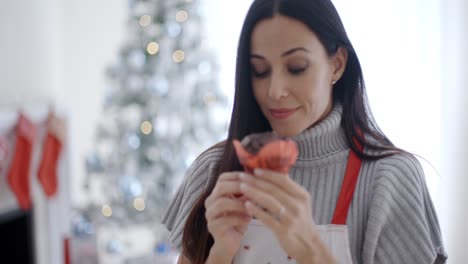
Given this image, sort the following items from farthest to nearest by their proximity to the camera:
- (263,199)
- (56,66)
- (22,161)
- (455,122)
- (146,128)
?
(56,66) < (146,128) < (22,161) < (455,122) < (263,199)

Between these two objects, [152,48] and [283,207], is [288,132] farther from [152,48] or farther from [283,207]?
[152,48]

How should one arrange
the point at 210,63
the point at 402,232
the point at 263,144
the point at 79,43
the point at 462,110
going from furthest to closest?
1. the point at 79,43
2. the point at 210,63
3. the point at 462,110
4. the point at 402,232
5. the point at 263,144

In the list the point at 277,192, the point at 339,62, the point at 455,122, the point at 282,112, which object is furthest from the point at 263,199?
the point at 455,122

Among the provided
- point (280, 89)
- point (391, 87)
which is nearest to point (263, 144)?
point (280, 89)

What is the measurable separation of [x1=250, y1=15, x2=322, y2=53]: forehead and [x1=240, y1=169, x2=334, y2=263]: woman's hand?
19 centimetres

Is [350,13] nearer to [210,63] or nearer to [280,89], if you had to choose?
[210,63]

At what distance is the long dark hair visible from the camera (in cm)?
83

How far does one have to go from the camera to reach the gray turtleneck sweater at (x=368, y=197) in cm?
83

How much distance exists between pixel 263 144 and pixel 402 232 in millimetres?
276

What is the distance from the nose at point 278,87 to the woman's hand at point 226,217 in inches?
5.3

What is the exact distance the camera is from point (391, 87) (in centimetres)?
253

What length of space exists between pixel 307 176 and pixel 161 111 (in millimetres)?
1926

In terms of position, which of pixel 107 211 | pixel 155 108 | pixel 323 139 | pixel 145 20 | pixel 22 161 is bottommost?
pixel 107 211

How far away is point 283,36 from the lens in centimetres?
81
